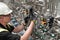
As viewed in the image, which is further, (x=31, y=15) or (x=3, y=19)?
(x=31, y=15)

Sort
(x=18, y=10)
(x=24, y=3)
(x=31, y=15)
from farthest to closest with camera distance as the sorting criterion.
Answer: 1. (x=18, y=10)
2. (x=24, y=3)
3. (x=31, y=15)

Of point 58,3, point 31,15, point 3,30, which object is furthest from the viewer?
point 58,3

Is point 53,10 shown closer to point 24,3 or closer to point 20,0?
point 24,3

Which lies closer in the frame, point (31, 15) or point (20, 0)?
point (31, 15)

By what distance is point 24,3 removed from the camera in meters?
3.63

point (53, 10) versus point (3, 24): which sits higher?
point (3, 24)

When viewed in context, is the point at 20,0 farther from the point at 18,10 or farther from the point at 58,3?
the point at 58,3

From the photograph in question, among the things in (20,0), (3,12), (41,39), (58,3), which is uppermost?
(3,12)

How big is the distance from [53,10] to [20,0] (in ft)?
3.91

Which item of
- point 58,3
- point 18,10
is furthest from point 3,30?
point 18,10

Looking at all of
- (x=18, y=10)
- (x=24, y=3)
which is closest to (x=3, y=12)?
(x=24, y=3)

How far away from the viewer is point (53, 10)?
2777 millimetres

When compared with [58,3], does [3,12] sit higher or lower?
higher

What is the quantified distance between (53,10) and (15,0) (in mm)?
1520
